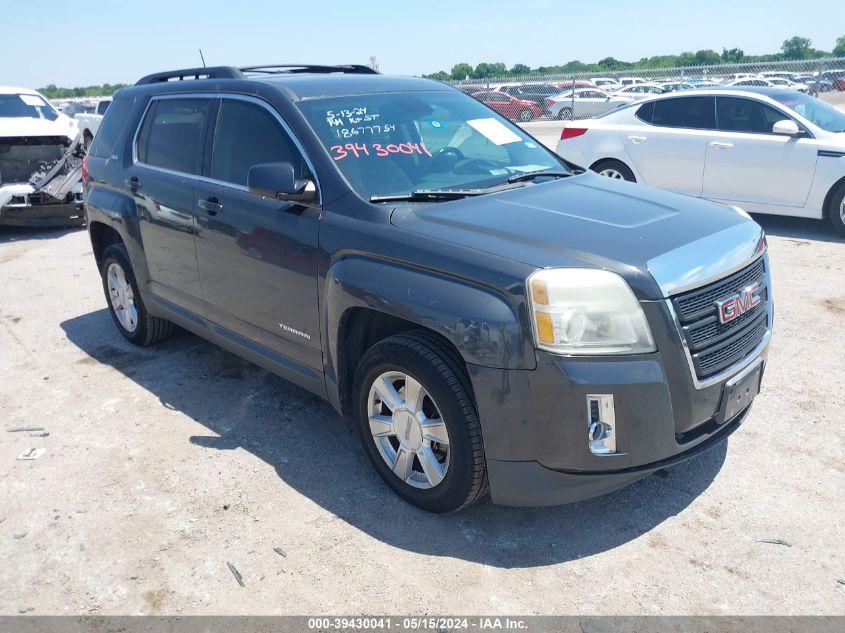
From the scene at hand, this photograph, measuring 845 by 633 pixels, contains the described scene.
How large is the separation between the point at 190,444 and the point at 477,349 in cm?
208

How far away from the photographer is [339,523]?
130 inches

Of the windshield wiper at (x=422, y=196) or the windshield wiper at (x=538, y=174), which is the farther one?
the windshield wiper at (x=538, y=174)

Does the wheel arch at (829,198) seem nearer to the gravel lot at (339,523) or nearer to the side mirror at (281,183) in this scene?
the gravel lot at (339,523)

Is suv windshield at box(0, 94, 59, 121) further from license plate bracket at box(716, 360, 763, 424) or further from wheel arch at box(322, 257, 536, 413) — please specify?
license plate bracket at box(716, 360, 763, 424)

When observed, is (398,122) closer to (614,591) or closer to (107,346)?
(614,591)

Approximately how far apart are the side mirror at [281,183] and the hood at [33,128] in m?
7.79

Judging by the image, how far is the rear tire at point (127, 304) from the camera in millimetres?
5371

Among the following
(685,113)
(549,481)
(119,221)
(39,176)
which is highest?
(685,113)

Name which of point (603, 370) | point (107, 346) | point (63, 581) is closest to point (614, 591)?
point (603, 370)

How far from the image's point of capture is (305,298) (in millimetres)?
3633

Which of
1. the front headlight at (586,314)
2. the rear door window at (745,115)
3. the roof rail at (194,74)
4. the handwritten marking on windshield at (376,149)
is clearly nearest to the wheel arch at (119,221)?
the roof rail at (194,74)

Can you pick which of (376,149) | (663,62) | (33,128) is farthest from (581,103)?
(663,62)

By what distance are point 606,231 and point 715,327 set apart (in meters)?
0.60

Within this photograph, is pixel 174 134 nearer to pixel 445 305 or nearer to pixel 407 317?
pixel 407 317
